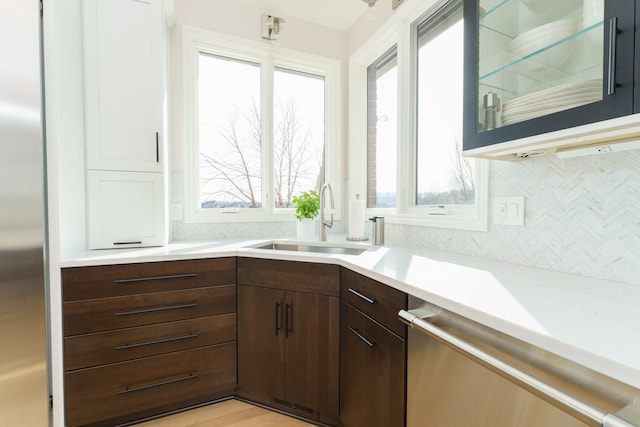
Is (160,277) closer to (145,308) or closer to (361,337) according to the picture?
(145,308)

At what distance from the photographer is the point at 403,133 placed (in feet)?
6.40

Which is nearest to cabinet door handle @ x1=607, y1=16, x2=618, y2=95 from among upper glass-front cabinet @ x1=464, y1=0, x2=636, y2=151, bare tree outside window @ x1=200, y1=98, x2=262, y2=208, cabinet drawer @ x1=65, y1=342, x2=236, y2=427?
upper glass-front cabinet @ x1=464, y1=0, x2=636, y2=151

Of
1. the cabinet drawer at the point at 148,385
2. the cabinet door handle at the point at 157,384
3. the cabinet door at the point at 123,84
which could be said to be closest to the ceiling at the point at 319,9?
the cabinet door at the point at 123,84

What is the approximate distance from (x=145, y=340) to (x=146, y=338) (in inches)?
0.4

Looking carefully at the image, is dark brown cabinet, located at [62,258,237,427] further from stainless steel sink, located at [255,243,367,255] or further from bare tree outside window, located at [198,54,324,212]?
bare tree outside window, located at [198,54,324,212]

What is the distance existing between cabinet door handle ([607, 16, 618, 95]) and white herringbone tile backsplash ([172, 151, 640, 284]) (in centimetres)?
37

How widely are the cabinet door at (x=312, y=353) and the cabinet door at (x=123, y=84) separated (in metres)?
1.29

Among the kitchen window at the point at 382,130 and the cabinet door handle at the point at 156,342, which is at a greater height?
the kitchen window at the point at 382,130

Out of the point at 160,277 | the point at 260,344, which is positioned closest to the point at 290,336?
the point at 260,344

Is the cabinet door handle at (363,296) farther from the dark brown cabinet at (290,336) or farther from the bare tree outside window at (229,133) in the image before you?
the bare tree outside window at (229,133)

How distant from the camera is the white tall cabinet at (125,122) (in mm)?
1677

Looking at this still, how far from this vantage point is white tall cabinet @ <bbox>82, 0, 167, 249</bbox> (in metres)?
1.68

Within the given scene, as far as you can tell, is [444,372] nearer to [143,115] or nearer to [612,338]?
[612,338]

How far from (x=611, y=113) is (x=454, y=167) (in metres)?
0.98
